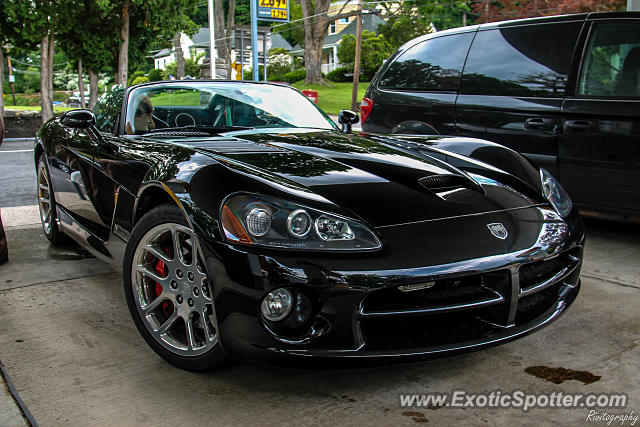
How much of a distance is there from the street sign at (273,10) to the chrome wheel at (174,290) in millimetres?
21033

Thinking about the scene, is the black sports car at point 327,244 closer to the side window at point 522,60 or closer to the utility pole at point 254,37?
the side window at point 522,60

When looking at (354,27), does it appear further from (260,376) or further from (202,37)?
(260,376)

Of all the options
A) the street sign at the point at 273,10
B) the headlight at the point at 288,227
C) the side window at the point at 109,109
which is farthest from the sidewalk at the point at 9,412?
the street sign at the point at 273,10

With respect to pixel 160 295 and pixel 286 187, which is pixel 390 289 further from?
pixel 160 295

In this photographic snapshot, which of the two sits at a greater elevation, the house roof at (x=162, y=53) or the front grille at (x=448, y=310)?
the house roof at (x=162, y=53)

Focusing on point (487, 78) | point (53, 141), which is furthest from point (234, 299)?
point (487, 78)

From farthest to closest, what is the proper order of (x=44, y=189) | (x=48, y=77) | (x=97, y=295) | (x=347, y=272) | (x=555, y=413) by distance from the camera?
(x=48, y=77) → (x=44, y=189) → (x=97, y=295) → (x=555, y=413) → (x=347, y=272)

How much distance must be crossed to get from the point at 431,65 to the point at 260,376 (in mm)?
3895

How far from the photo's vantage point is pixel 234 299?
214 centimetres

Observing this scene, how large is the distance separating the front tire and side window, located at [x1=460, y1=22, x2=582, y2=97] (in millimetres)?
3445

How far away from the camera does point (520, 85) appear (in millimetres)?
4992

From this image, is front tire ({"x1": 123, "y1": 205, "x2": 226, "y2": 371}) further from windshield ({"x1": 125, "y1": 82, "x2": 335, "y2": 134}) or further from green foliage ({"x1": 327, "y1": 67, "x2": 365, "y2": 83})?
green foliage ({"x1": 327, "y1": 67, "x2": 365, "y2": 83})

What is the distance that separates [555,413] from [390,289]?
765 millimetres

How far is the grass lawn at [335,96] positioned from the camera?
3519 centimetres
